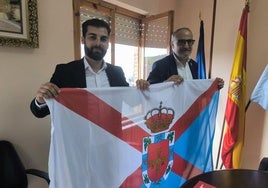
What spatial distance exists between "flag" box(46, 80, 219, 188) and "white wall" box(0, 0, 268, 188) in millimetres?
699

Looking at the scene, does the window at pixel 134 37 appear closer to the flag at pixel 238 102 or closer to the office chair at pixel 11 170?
the flag at pixel 238 102

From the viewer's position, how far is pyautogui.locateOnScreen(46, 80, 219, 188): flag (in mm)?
1057

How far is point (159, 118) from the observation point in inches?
55.5

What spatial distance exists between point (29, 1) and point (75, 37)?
0.57 meters

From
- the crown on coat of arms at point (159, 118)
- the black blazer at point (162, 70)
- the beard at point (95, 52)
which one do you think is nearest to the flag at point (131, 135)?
the crown on coat of arms at point (159, 118)

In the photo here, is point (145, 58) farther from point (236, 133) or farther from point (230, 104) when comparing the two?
point (236, 133)

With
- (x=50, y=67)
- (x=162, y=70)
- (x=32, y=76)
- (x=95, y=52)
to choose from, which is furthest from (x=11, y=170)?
(x=162, y=70)

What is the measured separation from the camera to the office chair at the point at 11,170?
4.61 feet

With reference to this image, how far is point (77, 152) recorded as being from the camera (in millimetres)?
1094

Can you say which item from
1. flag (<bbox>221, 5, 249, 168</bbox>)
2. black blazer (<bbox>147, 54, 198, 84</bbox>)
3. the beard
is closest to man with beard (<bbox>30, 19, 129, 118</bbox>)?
the beard

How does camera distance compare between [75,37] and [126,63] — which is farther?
[126,63]

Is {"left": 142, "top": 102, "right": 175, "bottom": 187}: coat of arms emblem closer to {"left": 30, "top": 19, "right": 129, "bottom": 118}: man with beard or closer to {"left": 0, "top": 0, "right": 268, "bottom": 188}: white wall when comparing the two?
{"left": 30, "top": 19, "right": 129, "bottom": 118}: man with beard

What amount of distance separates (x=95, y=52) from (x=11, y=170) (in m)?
0.97

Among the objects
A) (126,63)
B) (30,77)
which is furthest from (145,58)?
(30,77)
